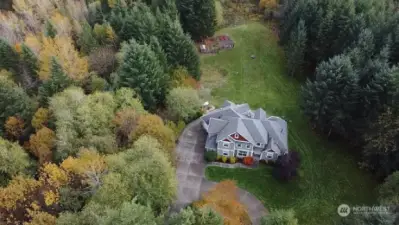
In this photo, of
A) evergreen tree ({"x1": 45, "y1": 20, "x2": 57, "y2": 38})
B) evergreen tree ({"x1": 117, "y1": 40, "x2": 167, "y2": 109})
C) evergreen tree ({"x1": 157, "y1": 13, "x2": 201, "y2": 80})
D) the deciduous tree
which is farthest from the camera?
evergreen tree ({"x1": 45, "y1": 20, "x2": 57, "y2": 38})

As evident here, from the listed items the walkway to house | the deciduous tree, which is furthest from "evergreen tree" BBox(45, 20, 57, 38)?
the walkway to house

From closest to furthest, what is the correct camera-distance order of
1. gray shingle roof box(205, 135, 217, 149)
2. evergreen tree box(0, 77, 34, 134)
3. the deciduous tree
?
the deciduous tree → gray shingle roof box(205, 135, 217, 149) → evergreen tree box(0, 77, 34, 134)

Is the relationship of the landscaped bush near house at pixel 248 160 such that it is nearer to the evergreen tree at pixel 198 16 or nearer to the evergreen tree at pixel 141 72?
the evergreen tree at pixel 141 72

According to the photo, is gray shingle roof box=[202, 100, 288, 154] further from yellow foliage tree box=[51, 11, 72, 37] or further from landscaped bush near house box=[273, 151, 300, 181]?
yellow foliage tree box=[51, 11, 72, 37]

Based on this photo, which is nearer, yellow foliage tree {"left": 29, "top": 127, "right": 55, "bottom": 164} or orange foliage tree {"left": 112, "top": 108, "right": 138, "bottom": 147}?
yellow foliage tree {"left": 29, "top": 127, "right": 55, "bottom": 164}

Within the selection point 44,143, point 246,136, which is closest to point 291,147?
point 246,136

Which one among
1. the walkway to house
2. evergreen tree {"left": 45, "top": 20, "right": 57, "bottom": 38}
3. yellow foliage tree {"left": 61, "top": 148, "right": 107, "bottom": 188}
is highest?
evergreen tree {"left": 45, "top": 20, "right": 57, "bottom": 38}

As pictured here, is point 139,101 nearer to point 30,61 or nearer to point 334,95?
point 30,61
